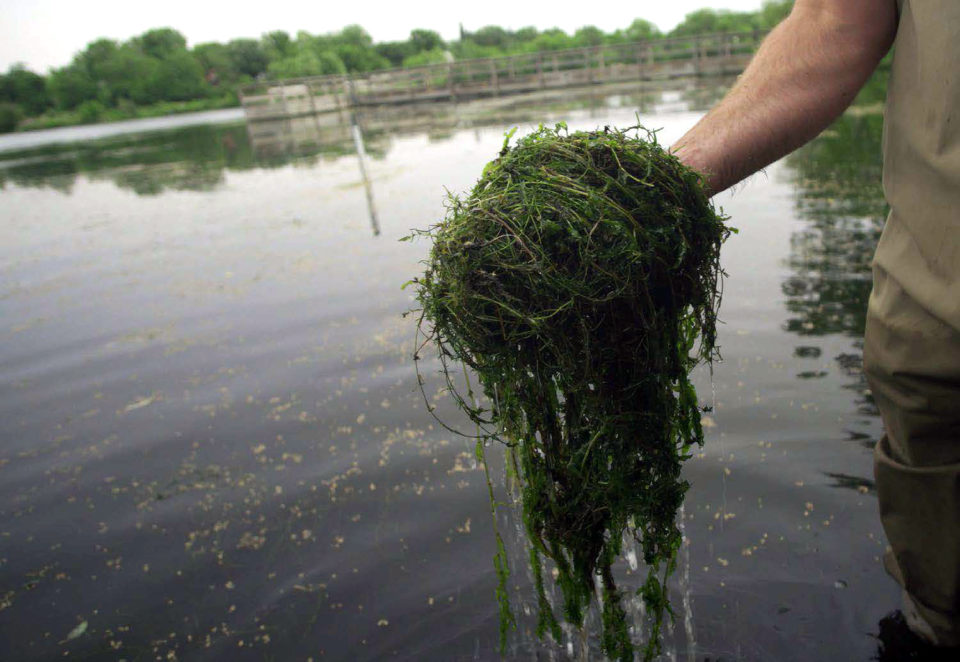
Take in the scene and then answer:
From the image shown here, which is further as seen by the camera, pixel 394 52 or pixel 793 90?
pixel 394 52

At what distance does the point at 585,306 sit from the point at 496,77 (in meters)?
43.5

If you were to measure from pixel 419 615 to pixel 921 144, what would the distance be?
294 cm

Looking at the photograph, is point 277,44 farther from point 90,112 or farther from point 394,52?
point 90,112

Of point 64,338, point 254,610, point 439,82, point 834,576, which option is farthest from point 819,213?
Answer: point 439,82

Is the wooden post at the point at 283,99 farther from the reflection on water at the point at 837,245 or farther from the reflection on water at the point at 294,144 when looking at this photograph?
the reflection on water at the point at 837,245

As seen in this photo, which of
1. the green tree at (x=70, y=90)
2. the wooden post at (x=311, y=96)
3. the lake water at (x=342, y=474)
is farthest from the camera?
the green tree at (x=70, y=90)

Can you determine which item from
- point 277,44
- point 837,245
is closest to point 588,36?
point 277,44

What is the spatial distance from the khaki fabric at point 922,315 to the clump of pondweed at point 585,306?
58cm

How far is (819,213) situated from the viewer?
30.6ft

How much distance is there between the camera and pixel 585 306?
2068 mm

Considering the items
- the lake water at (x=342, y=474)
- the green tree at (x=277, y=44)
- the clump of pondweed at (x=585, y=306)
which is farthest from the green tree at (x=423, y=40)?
the clump of pondweed at (x=585, y=306)

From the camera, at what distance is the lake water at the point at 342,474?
11.1 feet

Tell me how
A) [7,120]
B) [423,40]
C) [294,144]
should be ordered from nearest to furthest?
[294,144] → [7,120] → [423,40]

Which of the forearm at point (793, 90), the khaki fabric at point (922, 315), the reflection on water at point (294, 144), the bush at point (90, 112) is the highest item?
the bush at point (90, 112)
